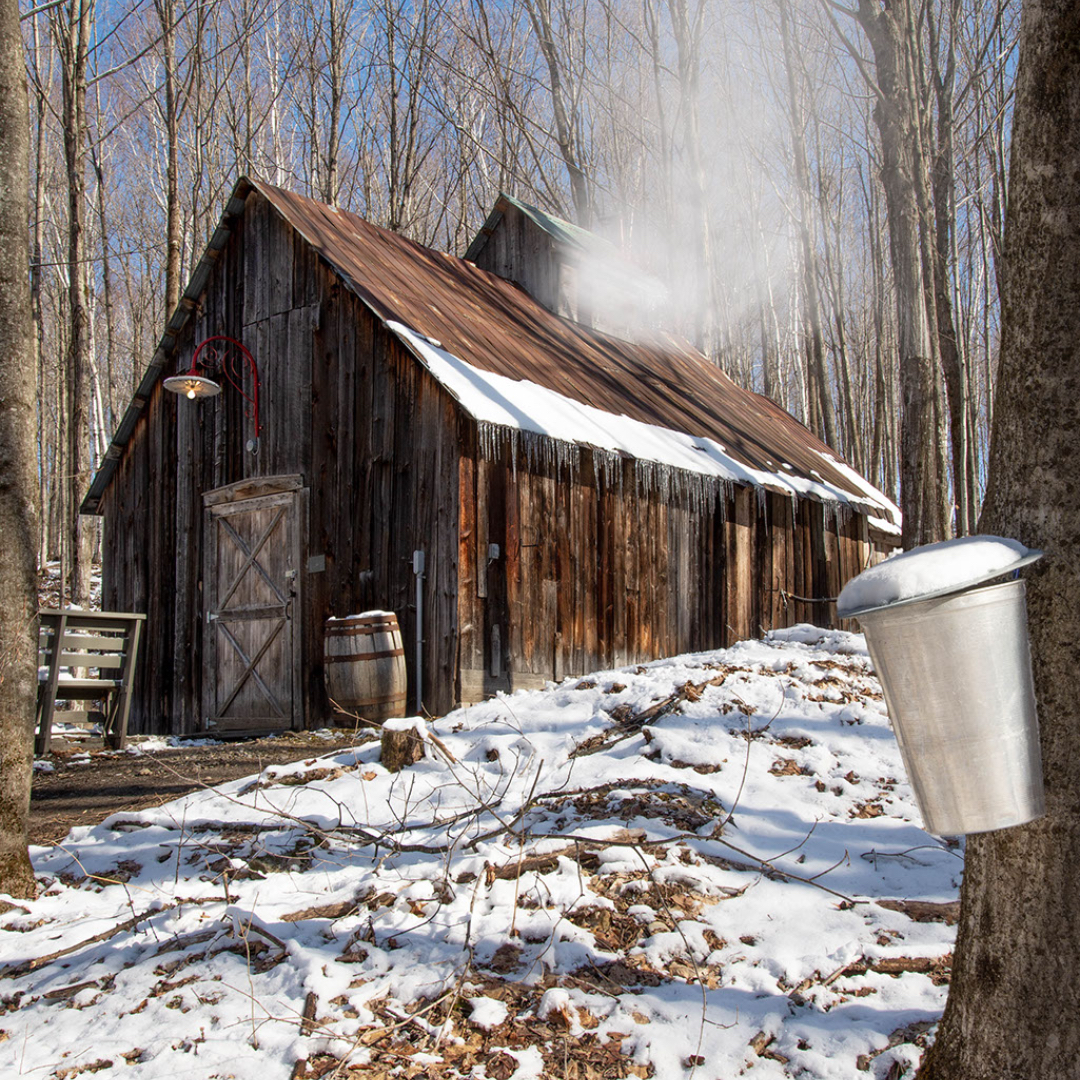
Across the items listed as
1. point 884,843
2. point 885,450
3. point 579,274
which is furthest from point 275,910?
point 885,450

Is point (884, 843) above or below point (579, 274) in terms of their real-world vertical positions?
below

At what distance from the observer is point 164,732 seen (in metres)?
11.3

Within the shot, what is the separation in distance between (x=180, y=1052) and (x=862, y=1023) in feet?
6.92

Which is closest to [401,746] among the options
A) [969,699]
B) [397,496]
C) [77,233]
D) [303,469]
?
[969,699]

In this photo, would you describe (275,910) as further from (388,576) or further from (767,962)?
(388,576)

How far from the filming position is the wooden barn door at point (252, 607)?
32.7ft

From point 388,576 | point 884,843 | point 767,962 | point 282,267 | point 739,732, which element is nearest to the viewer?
point 767,962

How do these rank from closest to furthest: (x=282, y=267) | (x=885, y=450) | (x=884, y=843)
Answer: (x=884, y=843) → (x=282, y=267) → (x=885, y=450)

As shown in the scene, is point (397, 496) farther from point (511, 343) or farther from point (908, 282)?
point (908, 282)

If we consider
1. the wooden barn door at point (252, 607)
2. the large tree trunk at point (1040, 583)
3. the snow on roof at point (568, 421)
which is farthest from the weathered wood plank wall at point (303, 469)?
the large tree trunk at point (1040, 583)

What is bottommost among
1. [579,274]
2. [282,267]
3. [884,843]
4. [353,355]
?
[884,843]

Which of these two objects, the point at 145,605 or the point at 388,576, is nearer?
the point at 388,576

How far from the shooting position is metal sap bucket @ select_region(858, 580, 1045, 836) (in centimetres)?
215

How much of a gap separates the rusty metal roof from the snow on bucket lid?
7556 millimetres
